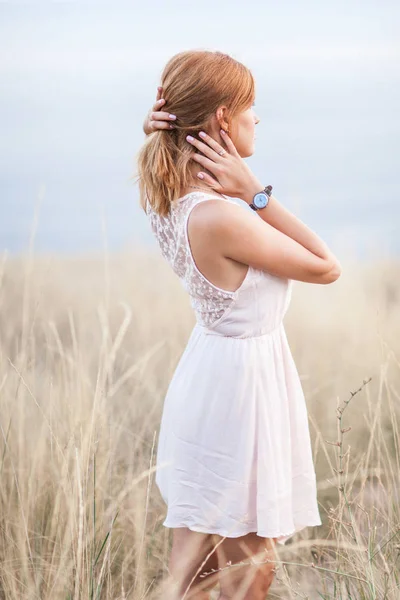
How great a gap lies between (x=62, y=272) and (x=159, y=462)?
4.21 meters

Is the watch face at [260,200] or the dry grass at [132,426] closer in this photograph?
the watch face at [260,200]

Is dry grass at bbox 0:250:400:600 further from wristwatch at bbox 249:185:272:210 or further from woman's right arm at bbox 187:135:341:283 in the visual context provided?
wristwatch at bbox 249:185:272:210

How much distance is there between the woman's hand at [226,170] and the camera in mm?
1654

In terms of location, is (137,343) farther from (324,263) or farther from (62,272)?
(324,263)

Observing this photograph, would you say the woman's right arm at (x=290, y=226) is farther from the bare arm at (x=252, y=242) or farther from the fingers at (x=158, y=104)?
the fingers at (x=158, y=104)

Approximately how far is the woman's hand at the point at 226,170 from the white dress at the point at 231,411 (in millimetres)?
40

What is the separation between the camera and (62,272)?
19.5 feet

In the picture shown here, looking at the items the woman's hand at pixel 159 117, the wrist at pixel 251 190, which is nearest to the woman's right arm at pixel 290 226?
the wrist at pixel 251 190

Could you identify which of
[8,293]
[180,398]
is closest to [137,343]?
[8,293]

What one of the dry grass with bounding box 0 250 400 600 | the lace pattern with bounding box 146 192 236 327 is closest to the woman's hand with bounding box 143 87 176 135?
the lace pattern with bounding box 146 192 236 327

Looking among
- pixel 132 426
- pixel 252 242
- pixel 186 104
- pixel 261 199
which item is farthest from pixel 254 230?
pixel 132 426

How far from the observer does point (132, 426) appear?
11.2ft

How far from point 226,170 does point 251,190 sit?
0.07m

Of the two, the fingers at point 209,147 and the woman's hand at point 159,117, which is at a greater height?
the woman's hand at point 159,117
